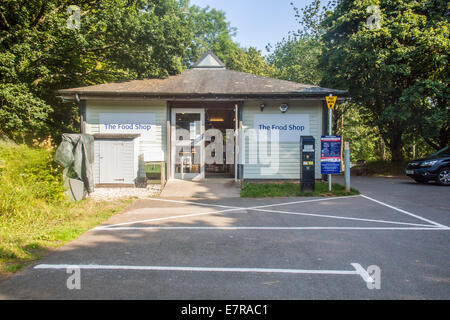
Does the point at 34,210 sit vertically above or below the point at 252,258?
above

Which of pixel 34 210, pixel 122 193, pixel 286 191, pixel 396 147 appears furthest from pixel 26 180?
A: pixel 396 147

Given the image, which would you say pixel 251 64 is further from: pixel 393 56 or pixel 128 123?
pixel 128 123

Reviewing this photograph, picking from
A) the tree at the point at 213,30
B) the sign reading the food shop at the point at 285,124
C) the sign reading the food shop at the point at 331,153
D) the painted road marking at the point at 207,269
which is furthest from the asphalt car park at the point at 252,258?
the tree at the point at 213,30

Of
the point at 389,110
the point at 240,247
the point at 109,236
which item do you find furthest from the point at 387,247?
the point at 389,110

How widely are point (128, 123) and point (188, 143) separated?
98.2 inches

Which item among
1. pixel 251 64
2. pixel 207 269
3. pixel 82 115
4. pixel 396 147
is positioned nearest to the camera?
pixel 207 269

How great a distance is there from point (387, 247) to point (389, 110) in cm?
1291

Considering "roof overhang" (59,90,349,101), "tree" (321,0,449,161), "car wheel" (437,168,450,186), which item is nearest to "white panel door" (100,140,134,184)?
"roof overhang" (59,90,349,101)

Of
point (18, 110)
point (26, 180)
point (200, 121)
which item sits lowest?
point (26, 180)

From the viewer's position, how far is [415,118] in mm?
14602

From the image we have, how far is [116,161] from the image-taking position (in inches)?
385

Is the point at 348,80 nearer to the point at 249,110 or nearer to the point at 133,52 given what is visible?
the point at 249,110

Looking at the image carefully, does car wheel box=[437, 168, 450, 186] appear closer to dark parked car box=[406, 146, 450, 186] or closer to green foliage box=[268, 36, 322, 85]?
dark parked car box=[406, 146, 450, 186]

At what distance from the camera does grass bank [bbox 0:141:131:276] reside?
3.87m
